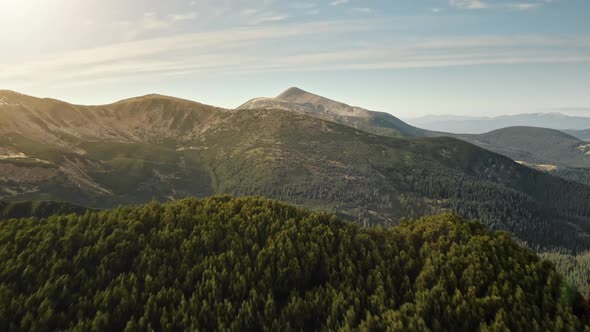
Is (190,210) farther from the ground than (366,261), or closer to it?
farther from the ground

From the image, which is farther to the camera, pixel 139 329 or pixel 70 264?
pixel 70 264

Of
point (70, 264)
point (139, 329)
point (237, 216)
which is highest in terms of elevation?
point (237, 216)

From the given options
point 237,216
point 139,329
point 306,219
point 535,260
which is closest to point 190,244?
point 237,216

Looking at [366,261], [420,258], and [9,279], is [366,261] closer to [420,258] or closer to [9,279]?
[420,258]

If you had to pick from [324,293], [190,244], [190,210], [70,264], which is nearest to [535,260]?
[324,293]

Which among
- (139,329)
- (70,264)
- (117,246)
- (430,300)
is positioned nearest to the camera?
(139,329)

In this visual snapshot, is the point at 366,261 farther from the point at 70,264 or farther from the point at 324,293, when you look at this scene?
the point at 70,264

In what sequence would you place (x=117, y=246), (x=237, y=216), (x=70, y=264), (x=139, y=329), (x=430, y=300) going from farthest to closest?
(x=237, y=216) → (x=117, y=246) → (x=70, y=264) → (x=430, y=300) → (x=139, y=329)
